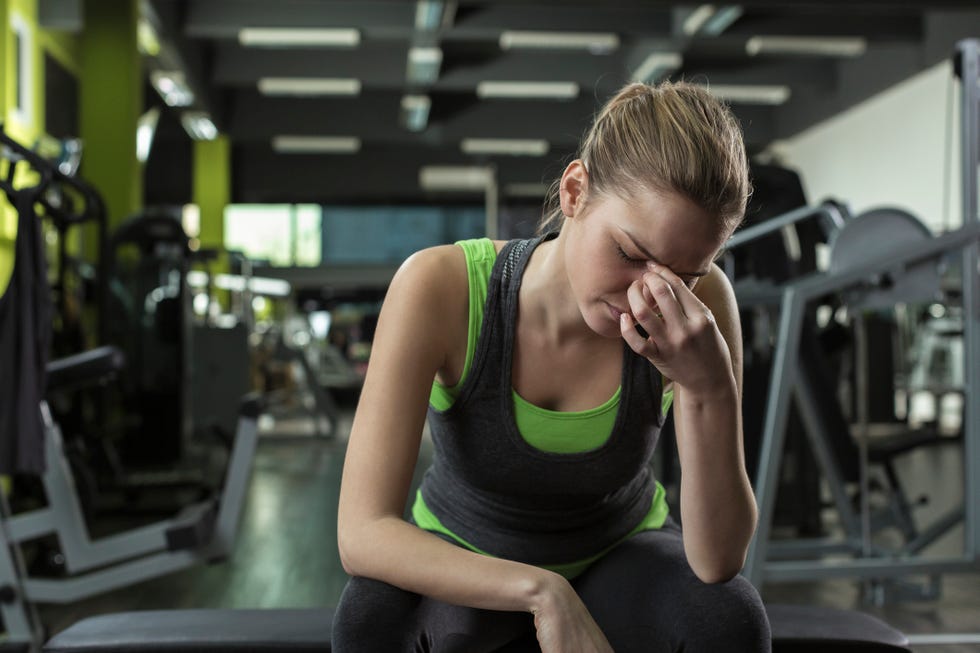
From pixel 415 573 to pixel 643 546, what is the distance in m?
0.30

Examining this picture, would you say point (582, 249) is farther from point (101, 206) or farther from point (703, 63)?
point (703, 63)

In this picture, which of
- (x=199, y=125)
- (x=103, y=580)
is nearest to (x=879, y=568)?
(x=103, y=580)

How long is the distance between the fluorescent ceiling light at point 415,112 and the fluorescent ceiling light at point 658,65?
250 cm

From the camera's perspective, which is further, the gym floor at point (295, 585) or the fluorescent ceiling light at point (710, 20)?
the fluorescent ceiling light at point (710, 20)

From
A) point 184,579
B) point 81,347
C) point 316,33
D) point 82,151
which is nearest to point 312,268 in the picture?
point 316,33

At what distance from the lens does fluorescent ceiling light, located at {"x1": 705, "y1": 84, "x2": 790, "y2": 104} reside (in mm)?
10289

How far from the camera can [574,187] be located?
43.3 inches

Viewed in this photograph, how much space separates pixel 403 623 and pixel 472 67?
9225 mm

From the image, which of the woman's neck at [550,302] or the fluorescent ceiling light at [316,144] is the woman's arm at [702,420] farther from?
the fluorescent ceiling light at [316,144]

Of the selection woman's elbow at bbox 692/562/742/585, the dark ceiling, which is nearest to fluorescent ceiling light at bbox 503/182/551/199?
the dark ceiling

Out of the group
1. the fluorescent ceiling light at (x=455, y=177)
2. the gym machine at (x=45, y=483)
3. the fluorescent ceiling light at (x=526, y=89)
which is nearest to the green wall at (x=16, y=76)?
the gym machine at (x=45, y=483)

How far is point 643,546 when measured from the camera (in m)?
1.20

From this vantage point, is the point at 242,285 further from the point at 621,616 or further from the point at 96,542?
the point at 621,616

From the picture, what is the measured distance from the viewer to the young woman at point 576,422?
3.29 ft
